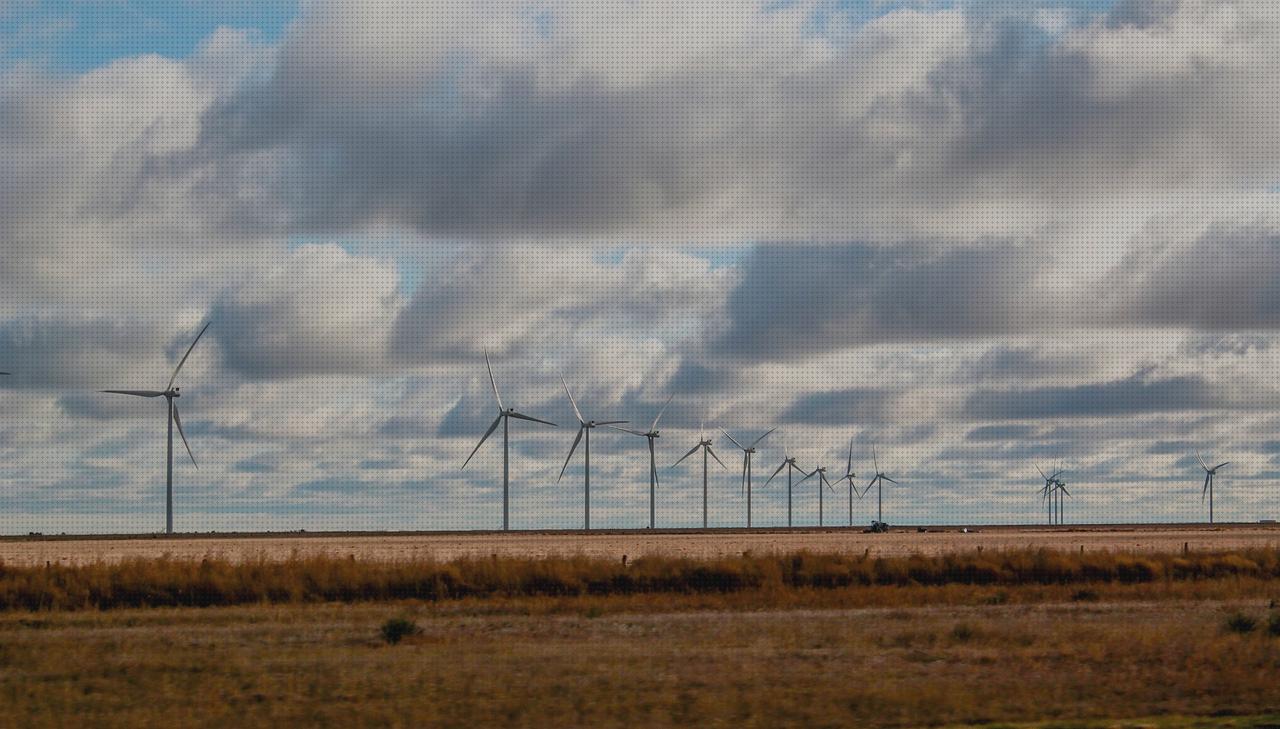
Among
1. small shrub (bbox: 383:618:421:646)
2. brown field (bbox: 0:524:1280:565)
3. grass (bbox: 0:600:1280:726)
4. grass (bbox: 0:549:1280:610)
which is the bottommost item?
grass (bbox: 0:600:1280:726)

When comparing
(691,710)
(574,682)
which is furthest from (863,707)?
(574,682)

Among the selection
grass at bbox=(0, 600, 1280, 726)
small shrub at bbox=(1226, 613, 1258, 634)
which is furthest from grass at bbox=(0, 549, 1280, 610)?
small shrub at bbox=(1226, 613, 1258, 634)

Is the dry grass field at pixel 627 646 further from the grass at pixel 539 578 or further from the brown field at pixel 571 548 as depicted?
the brown field at pixel 571 548

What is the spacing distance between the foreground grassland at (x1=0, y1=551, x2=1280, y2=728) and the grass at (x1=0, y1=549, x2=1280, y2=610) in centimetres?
18

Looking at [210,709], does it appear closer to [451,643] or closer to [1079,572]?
[451,643]

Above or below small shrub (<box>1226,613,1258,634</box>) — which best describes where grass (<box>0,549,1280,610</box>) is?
above

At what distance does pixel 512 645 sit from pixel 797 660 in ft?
25.5

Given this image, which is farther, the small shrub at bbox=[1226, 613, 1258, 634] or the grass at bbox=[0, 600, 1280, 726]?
the small shrub at bbox=[1226, 613, 1258, 634]

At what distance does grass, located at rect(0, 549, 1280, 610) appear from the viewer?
5622 centimetres

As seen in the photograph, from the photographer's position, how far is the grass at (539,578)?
184ft

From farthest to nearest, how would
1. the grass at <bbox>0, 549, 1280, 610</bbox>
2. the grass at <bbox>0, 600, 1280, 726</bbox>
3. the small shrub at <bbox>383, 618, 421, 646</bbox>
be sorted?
the grass at <bbox>0, 549, 1280, 610</bbox>
the small shrub at <bbox>383, 618, 421, 646</bbox>
the grass at <bbox>0, 600, 1280, 726</bbox>

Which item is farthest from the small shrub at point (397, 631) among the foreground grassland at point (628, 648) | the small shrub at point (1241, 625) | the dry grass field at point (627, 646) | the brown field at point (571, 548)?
the brown field at point (571, 548)

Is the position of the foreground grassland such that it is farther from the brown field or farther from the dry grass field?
the brown field

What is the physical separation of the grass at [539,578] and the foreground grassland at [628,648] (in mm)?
185
